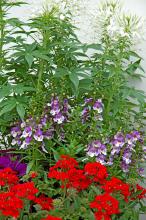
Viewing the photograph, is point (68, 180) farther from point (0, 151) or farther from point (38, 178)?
point (0, 151)

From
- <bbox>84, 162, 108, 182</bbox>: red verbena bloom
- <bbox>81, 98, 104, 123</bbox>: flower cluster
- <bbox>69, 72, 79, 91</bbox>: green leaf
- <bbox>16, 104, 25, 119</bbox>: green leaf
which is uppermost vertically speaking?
<bbox>69, 72, 79, 91</bbox>: green leaf

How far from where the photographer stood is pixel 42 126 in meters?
2.57

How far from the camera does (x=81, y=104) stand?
9.30 ft

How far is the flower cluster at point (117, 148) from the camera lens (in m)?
2.56

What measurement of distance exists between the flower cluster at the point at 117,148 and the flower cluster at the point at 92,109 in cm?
13

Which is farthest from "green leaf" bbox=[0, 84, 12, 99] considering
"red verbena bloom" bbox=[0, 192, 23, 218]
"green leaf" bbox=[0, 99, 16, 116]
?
"red verbena bloom" bbox=[0, 192, 23, 218]

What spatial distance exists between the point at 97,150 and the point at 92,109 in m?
0.24

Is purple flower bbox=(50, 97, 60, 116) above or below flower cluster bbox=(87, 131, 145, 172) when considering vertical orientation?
above

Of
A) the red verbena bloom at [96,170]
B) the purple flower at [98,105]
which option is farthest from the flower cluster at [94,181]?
the purple flower at [98,105]

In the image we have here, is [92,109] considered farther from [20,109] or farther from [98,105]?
[20,109]

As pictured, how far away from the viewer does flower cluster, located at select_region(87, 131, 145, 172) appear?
2.56 meters

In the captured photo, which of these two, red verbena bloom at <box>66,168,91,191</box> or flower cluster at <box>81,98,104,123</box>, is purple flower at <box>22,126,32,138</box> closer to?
flower cluster at <box>81,98,104,123</box>

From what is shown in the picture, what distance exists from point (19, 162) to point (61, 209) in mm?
588

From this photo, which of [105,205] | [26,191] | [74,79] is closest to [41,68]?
[74,79]
